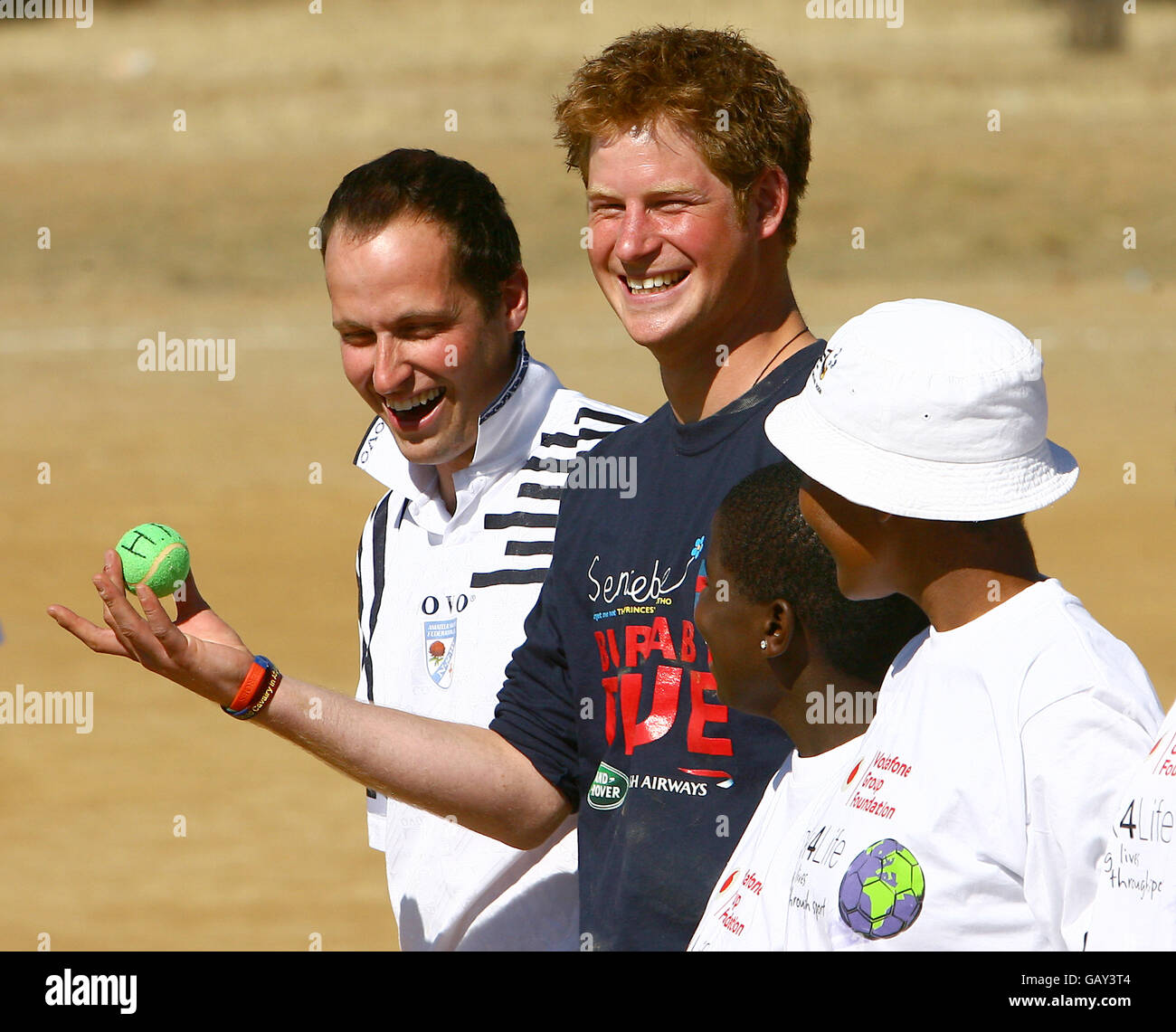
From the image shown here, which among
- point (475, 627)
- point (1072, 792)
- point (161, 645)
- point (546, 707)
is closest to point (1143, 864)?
point (1072, 792)

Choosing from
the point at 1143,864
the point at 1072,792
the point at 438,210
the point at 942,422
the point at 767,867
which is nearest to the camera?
the point at 1143,864

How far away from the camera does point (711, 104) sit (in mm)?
3461

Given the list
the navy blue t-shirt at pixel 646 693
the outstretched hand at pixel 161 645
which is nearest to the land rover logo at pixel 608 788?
the navy blue t-shirt at pixel 646 693

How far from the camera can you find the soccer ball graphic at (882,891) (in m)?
2.53

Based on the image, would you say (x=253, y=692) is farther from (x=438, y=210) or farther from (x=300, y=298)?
(x=300, y=298)

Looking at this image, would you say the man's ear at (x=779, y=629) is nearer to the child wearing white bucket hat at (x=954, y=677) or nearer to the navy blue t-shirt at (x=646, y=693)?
the child wearing white bucket hat at (x=954, y=677)

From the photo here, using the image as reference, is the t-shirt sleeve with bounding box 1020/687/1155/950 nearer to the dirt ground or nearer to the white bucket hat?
the white bucket hat

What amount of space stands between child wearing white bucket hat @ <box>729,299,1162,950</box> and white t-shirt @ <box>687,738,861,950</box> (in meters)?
0.01

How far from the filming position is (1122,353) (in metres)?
24.1

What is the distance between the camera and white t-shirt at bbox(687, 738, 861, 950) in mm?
2852

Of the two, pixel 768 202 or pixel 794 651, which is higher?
pixel 768 202

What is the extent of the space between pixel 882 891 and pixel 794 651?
20.6 inches

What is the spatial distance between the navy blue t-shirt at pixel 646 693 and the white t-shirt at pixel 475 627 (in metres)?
0.29

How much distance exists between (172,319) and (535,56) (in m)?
13.0
